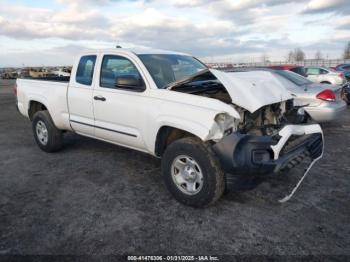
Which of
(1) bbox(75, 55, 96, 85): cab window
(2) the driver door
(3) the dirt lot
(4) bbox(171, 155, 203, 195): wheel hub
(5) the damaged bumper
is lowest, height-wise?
(3) the dirt lot

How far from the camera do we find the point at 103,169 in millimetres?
4832

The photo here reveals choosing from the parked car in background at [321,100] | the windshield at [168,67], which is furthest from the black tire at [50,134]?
the parked car in background at [321,100]

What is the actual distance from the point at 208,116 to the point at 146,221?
1.29 m

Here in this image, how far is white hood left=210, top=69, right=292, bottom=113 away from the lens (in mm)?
3350

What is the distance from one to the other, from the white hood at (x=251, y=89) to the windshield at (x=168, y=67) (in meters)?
0.77

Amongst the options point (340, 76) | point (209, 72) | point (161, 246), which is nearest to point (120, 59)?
point (209, 72)

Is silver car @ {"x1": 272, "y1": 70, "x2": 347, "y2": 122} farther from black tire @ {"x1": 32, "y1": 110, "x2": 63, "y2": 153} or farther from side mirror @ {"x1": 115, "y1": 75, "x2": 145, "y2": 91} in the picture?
black tire @ {"x1": 32, "y1": 110, "x2": 63, "y2": 153}

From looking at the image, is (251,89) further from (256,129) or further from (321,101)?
(321,101)

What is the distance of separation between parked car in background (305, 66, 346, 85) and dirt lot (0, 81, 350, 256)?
12966 millimetres

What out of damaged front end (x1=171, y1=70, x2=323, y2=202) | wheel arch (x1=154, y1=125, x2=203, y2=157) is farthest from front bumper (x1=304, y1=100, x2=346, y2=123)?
wheel arch (x1=154, y1=125, x2=203, y2=157)

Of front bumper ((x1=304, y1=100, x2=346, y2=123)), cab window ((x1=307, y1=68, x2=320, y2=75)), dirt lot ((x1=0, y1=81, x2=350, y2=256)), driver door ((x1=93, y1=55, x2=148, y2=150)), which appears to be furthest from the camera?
cab window ((x1=307, y1=68, x2=320, y2=75))

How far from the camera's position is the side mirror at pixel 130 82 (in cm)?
389

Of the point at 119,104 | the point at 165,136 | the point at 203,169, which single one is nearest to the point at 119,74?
the point at 119,104

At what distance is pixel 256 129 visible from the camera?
3.74 meters
